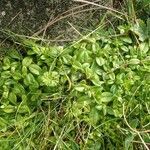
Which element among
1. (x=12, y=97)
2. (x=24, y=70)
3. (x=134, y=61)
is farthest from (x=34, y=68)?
(x=134, y=61)

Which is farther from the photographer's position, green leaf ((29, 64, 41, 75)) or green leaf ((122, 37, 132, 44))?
green leaf ((122, 37, 132, 44))

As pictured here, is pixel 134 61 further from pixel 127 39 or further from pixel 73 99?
pixel 73 99

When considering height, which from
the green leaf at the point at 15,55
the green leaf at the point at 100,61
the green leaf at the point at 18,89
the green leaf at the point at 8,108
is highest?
the green leaf at the point at 15,55

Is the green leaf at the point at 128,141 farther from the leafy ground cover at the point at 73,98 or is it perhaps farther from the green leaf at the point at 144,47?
the green leaf at the point at 144,47

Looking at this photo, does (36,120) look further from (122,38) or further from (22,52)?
(122,38)

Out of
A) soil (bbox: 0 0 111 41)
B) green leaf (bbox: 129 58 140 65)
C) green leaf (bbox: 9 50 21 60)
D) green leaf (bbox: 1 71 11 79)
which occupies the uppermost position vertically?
soil (bbox: 0 0 111 41)

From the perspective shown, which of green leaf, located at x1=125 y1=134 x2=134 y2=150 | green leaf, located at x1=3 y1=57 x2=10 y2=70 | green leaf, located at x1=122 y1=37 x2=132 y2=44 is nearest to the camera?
green leaf, located at x1=125 y1=134 x2=134 y2=150

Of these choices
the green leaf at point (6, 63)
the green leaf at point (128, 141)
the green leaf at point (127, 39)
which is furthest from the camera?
the green leaf at point (127, 39)

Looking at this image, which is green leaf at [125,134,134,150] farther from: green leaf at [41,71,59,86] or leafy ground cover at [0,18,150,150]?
green leaf at [41,71,59,86]

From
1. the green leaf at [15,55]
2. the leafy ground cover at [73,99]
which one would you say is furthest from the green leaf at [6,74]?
the green leaf at [15,55]

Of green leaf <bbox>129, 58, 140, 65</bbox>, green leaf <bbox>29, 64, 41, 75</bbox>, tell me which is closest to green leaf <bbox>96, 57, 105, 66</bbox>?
green leaf <bbox>129, 58, 140, 65</bbox>
